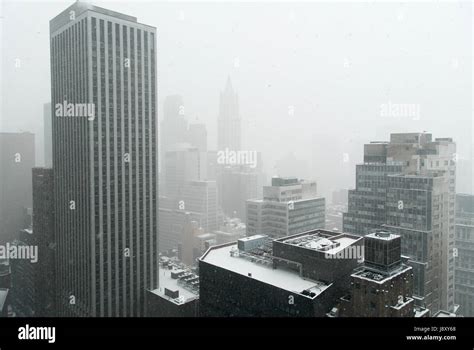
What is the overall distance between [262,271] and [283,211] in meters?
16.4

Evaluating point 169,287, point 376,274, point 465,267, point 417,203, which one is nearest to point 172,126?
point 169,287

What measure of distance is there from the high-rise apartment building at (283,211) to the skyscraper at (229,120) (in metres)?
9.66

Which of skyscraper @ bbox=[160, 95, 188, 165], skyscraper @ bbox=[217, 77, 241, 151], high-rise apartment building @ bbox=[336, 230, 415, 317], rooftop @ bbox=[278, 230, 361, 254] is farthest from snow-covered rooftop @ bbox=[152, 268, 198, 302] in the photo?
skyscraper @ bbox=[160, 95, 188, 165]

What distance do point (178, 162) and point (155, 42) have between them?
86.2 ft

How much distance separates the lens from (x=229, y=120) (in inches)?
1593

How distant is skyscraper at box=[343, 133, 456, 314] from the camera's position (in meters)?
19.7

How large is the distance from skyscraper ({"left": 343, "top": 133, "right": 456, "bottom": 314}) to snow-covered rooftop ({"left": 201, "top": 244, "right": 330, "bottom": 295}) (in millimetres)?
9661

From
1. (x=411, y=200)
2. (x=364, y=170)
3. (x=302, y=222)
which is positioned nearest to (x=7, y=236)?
(x=302, y=222)

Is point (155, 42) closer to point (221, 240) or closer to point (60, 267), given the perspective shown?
point (60, 267)

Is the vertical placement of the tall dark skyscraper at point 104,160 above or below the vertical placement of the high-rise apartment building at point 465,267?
above

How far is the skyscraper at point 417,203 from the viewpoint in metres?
19.7

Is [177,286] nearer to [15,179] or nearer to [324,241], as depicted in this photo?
[324,241]

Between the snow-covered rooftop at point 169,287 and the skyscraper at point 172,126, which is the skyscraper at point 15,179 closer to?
the skyscraper at point 172,126

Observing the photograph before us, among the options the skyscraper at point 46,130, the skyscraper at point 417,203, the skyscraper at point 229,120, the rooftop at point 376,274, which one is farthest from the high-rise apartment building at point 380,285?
the skyscraper at point 46,130
